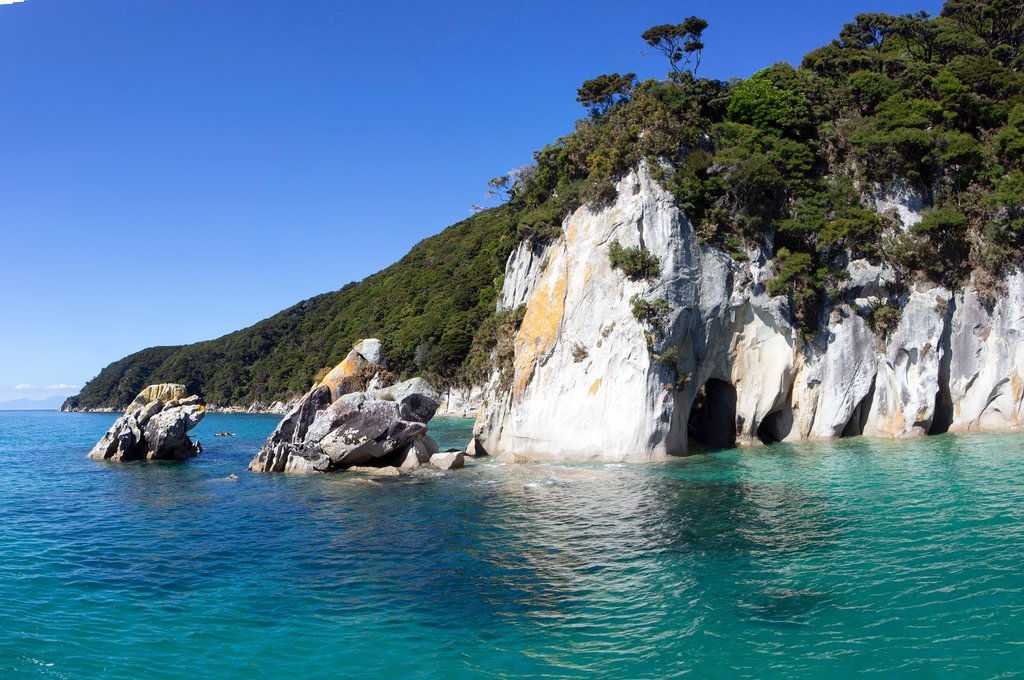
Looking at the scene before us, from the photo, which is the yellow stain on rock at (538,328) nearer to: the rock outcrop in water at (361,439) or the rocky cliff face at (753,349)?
the rocky cliff face at (753,349)

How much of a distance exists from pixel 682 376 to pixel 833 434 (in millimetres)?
9280

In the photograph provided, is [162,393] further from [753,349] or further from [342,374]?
[753,349]

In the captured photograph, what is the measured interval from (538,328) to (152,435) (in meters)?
24.8

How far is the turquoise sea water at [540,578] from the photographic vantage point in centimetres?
1020

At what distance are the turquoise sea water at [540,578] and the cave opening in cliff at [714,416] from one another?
10.2 metres

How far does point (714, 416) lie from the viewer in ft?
124

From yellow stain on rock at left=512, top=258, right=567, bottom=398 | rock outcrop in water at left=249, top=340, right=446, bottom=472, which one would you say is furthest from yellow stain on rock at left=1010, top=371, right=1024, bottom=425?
rock outcrop in water at left=249, top=340, right=446, bottom=472

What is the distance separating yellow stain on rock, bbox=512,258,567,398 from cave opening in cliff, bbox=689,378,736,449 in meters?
9.99

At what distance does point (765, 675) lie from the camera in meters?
9.32

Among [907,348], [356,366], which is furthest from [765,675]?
[356,366]

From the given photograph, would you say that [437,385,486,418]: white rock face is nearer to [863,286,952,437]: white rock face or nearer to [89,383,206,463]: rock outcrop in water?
[89,383,206,463]: rock outcrop in water

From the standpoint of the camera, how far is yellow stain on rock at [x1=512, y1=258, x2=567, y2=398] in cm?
3528

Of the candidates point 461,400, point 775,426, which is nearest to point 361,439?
point 775,426

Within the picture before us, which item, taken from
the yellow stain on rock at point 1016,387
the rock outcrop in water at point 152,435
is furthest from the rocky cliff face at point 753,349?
the rock outcrop in water at point 152,435
